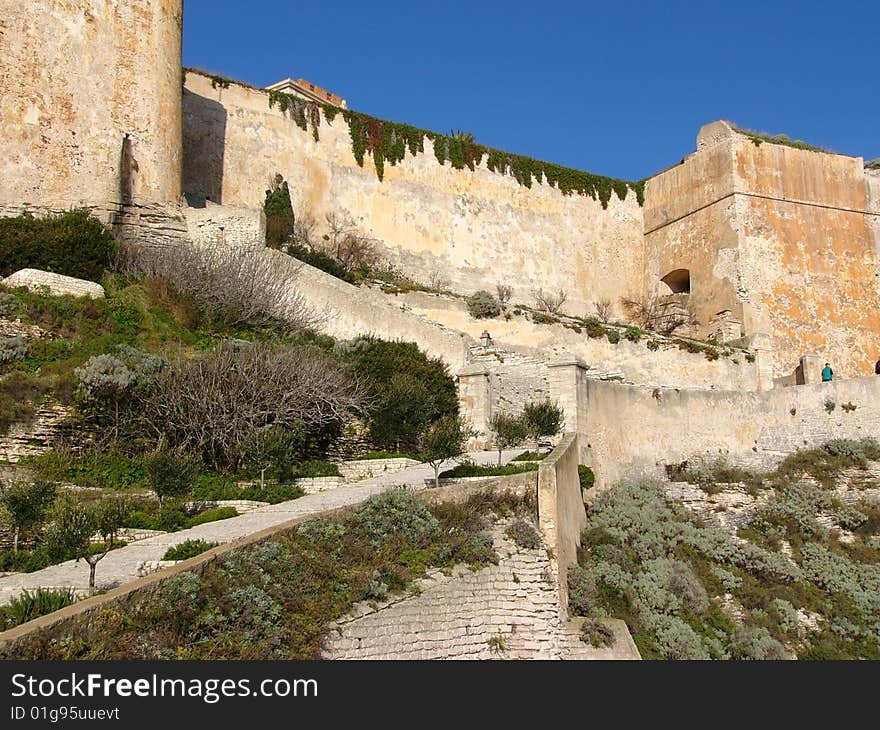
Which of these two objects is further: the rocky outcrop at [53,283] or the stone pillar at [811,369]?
the stone pillar at [811,369]

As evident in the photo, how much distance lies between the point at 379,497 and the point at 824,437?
36.1 ft

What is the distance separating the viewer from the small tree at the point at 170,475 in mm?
13227

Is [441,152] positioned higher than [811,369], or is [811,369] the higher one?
[441,152]

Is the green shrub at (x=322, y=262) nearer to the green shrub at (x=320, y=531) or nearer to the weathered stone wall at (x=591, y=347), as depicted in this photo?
the weathered stone wall at (x=591, y=347)

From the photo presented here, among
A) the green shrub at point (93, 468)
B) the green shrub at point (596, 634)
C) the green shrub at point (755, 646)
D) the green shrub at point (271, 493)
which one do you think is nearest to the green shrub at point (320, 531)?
the green shrub at point (596, 634)

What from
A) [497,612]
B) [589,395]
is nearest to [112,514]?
[497,612]

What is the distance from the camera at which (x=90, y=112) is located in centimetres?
2327

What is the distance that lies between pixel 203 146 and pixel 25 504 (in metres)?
18.8

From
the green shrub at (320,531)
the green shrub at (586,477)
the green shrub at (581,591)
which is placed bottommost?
the green shrub at (581,591)

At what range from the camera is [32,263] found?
20812 mm

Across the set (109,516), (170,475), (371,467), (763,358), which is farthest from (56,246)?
(763,358)

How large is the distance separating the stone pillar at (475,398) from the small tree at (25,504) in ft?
29.1

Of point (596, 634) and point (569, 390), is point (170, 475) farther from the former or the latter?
point (569, 390)

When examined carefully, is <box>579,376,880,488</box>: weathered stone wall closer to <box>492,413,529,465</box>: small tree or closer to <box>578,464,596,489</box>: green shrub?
<box>578,464,596,489</box>: green shrub
